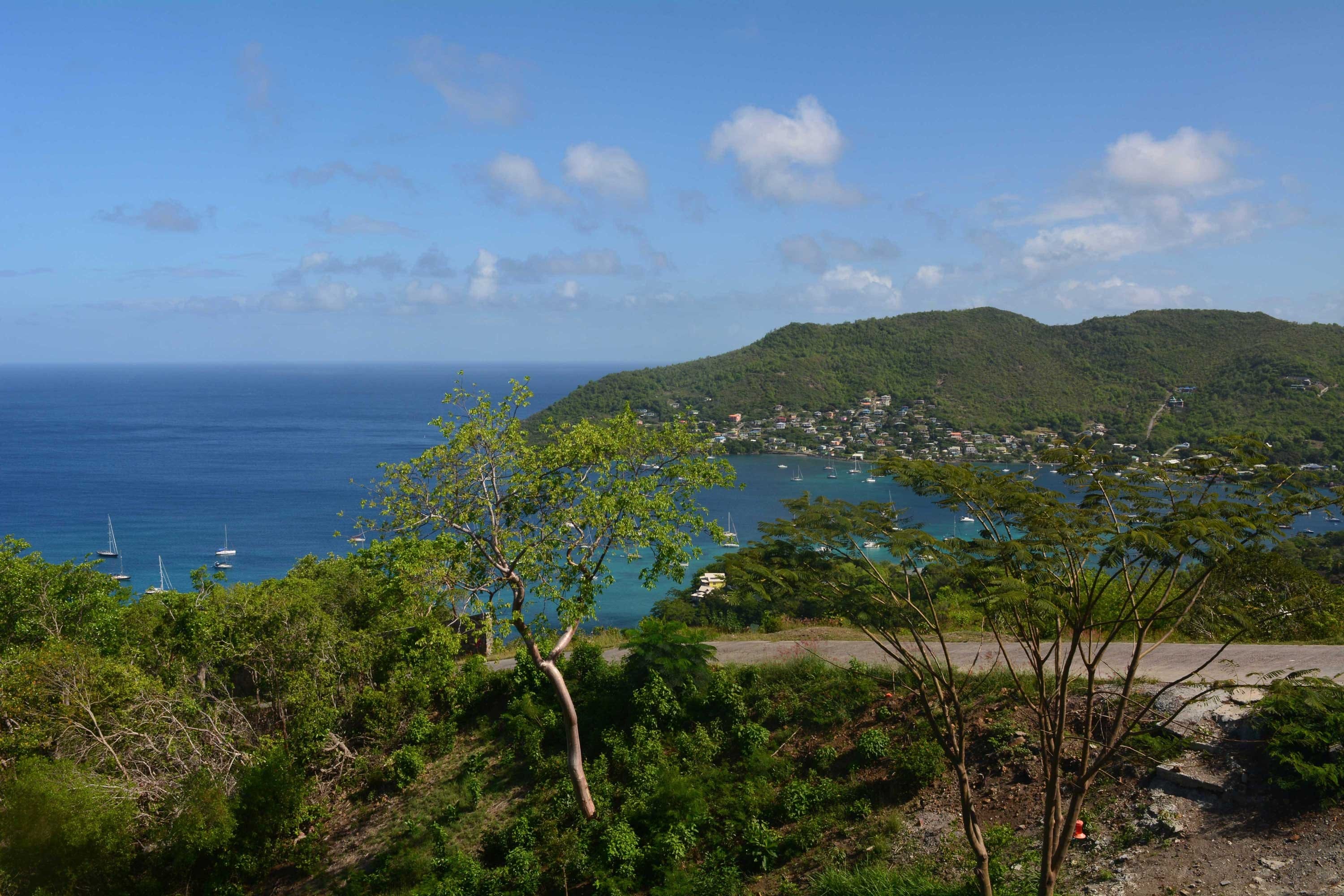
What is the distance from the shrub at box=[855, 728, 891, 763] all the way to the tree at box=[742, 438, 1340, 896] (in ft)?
4.75

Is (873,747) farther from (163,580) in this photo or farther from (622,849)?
(163,580)

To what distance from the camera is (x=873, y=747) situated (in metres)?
11.0

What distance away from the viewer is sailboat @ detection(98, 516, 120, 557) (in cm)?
6190

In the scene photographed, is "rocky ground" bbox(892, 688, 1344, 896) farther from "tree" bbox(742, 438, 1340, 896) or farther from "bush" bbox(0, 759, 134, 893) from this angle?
"bush" bbox(0, 759, 134, 893)

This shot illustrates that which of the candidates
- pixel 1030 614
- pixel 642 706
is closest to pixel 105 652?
pixel 642 706

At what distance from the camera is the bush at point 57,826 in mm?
9867

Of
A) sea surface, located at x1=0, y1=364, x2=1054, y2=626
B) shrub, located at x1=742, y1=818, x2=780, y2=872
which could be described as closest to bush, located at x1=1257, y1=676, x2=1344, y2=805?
shrub, located at x1=742, y1=818, x2=780, y2=872

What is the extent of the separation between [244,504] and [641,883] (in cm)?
8169

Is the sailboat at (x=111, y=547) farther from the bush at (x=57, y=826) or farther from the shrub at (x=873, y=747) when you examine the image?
the shrub at (x=873, y=747)

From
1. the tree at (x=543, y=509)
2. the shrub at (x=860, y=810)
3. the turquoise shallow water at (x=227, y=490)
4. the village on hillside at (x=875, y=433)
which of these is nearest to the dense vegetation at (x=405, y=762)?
the shrub at (x=860, y=810)

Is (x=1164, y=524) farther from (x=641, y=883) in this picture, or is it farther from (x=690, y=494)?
(x=641, y=883)

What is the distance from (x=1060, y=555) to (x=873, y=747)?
175 inches

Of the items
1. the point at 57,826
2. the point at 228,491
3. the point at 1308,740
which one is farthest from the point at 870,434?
the point at 57,826

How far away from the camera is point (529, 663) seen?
555 inches
